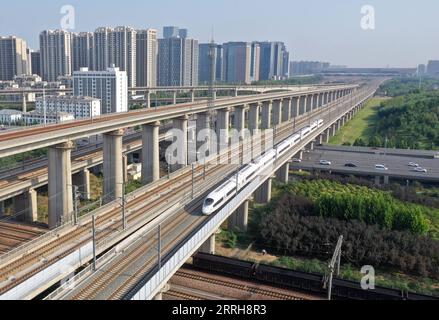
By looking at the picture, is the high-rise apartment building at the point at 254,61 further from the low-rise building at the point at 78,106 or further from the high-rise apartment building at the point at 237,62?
the low-rise building at the point at 78,106

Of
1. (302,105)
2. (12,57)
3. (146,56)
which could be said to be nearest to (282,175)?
(302,105)

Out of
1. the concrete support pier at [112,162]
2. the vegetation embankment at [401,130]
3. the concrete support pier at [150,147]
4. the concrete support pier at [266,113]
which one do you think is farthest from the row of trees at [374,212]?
the concrete support pier at [266,113]

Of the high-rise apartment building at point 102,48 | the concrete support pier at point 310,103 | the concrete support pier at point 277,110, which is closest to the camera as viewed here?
the concrete support pier at point 277,110

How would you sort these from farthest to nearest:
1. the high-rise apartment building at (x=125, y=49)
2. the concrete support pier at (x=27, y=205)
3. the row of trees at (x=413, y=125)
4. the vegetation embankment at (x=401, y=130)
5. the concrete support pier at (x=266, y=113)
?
the high-rise apartment building at (x=125, y=49) → the row of trees at (x=413, y=125) → the concrete support pier at (x=266, y=113) → the vegetation embankment at (x=401, y=130) → the concrete support pier at (x=27, y=205)

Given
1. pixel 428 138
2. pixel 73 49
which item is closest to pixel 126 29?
pixel 73 49

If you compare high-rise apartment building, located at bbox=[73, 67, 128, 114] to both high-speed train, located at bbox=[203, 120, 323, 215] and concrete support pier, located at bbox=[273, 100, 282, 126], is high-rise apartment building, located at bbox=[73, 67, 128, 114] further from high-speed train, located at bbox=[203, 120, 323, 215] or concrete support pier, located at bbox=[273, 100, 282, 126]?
high-speed train, located at bbox=[203, 120, 323, 215]

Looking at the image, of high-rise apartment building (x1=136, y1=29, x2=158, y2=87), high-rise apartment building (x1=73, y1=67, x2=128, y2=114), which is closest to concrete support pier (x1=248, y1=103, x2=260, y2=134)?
high-rise apartment building (x1=73, y1=67, x2=128, y2=114)
